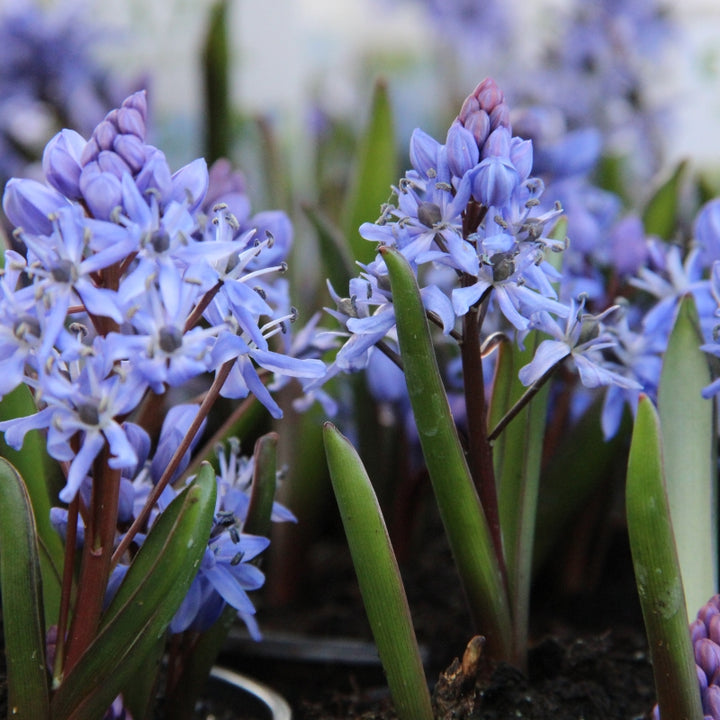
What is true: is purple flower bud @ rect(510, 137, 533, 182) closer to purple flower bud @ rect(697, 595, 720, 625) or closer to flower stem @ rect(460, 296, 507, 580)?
flower stem @ rect(460, 296, 507, 580)

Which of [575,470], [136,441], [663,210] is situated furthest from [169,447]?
[663,210]

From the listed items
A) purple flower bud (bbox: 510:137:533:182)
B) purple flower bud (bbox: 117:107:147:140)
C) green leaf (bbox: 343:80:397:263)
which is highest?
green leaf (bbox: 343:80:397:263)

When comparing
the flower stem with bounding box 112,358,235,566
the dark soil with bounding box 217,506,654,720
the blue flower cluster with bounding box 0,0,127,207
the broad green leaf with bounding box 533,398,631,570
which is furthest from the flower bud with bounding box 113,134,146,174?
the blue flower cluster with bounding box 0,0,127,207

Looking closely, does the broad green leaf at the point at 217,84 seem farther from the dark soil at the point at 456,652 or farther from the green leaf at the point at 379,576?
the green leaf at the point at 379,576

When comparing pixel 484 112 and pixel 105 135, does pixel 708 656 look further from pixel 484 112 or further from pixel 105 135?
pixel 105 135

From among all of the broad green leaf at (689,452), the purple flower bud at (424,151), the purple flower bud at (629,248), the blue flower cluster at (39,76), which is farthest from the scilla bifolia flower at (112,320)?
the blue flower cluster at (39,76)

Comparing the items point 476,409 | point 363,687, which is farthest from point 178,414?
point 363,687
